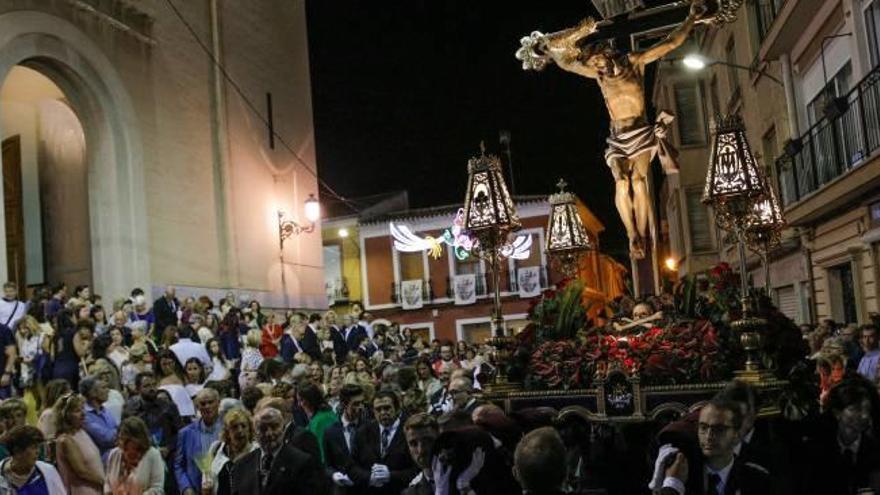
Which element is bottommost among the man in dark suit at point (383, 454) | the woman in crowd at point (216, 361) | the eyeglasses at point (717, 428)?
the man in dark suit at point (383, 454)

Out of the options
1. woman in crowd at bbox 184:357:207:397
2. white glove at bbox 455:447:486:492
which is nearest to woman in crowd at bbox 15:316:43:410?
woman in crowd at bbox 184:357:207:397

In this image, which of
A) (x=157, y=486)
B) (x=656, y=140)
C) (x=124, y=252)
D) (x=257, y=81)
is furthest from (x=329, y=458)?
(x=257, y=81)

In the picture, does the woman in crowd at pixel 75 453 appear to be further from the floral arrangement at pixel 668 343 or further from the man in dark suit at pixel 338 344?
the man in dark suit at pixel 338 344

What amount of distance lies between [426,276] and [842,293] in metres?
27.1

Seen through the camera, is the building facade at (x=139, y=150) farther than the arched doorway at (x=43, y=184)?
No

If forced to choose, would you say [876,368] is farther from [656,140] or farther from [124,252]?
[124,252]

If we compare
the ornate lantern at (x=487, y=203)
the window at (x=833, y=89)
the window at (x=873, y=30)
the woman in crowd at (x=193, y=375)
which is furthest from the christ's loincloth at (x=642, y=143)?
the window at (x=833, y=89)

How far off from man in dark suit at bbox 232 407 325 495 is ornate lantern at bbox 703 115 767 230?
343 cm

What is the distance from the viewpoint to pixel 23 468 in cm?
551

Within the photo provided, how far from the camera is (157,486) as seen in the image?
20.8 ft

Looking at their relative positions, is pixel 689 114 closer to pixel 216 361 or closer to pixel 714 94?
pixel 714 94

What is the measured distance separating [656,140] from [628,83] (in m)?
0.58

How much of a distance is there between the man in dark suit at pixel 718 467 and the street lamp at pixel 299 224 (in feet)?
73.2

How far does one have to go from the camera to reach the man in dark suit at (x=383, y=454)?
6785 millimetres
